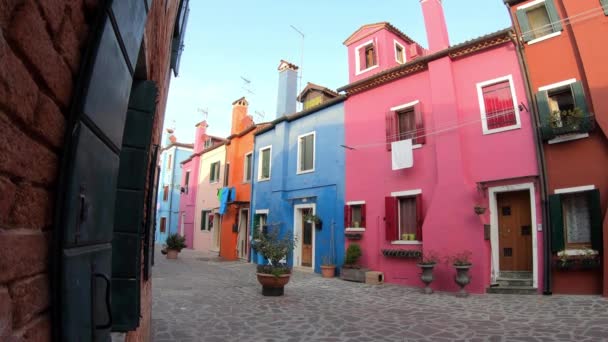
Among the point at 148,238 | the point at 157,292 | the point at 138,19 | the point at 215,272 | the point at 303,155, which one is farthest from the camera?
the point at 303,155

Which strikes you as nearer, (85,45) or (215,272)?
(85,45)

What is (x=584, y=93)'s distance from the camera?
27.1 feet

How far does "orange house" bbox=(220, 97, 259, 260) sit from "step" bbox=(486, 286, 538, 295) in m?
11.4

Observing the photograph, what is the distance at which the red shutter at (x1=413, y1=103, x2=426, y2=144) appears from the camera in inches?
415

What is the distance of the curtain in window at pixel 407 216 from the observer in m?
10.6

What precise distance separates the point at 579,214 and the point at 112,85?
10.0 meters

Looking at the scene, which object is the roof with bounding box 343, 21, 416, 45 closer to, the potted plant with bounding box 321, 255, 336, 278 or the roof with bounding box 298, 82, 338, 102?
the roof with bounding box 298, 82, 338, 102

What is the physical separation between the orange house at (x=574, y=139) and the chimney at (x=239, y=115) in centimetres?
1469

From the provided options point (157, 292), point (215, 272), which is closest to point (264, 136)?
point (215, 272)

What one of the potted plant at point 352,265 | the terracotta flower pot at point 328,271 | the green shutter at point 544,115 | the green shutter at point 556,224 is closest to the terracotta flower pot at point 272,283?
the potted plant at point 352,265

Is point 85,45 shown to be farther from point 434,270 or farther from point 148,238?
point 434,270

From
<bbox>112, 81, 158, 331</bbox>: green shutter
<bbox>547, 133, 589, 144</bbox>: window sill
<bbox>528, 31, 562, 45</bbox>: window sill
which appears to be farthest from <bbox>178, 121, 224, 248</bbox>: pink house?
<bbox>112, 81, 158, 331</bbox>: green shutter

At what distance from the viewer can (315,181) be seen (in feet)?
45.4

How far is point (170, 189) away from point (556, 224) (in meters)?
28.1
